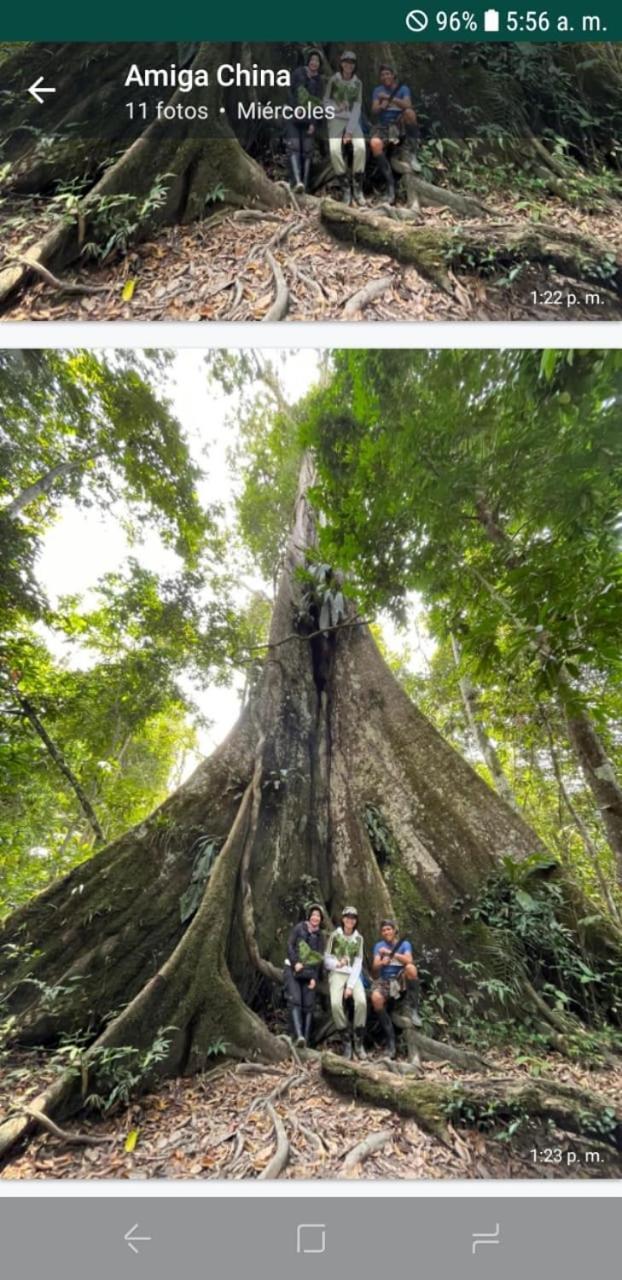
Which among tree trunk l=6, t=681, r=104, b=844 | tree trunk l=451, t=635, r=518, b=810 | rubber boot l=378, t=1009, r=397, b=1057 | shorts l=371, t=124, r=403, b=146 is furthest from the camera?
tree trunk l=451, t=635, r=518, b=810

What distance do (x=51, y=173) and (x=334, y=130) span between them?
4.20 ft

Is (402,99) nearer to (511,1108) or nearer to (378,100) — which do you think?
(378,100)

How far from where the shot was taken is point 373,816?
349cm

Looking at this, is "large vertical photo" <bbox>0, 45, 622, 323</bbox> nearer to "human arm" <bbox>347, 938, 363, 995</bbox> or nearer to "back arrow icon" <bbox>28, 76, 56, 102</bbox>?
"back arrow icon" <bbox>28, 76, 56, 102</bbox>

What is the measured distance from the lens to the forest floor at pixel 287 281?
2400 millimetres

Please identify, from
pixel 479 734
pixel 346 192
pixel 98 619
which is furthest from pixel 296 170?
pixel 479 734

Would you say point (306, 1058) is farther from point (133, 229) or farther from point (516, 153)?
point (516, 153)

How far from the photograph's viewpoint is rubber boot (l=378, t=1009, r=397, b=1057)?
267cm

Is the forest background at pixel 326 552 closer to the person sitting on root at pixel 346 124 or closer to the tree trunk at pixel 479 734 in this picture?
the tree trunk at pixel 479 734

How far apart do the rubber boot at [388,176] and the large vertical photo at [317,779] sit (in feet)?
2.26

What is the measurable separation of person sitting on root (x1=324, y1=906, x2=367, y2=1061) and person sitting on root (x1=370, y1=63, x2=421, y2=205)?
3620 millimetres

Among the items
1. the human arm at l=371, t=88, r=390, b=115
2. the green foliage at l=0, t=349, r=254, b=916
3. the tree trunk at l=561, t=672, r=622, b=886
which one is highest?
the human arm at l=371, t=88, r=390, b=115

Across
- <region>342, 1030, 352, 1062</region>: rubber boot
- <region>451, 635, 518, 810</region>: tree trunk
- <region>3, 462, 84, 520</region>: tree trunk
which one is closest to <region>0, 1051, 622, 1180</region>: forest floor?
<region>342, 1030, 352, 1062</region>: rubber boot
